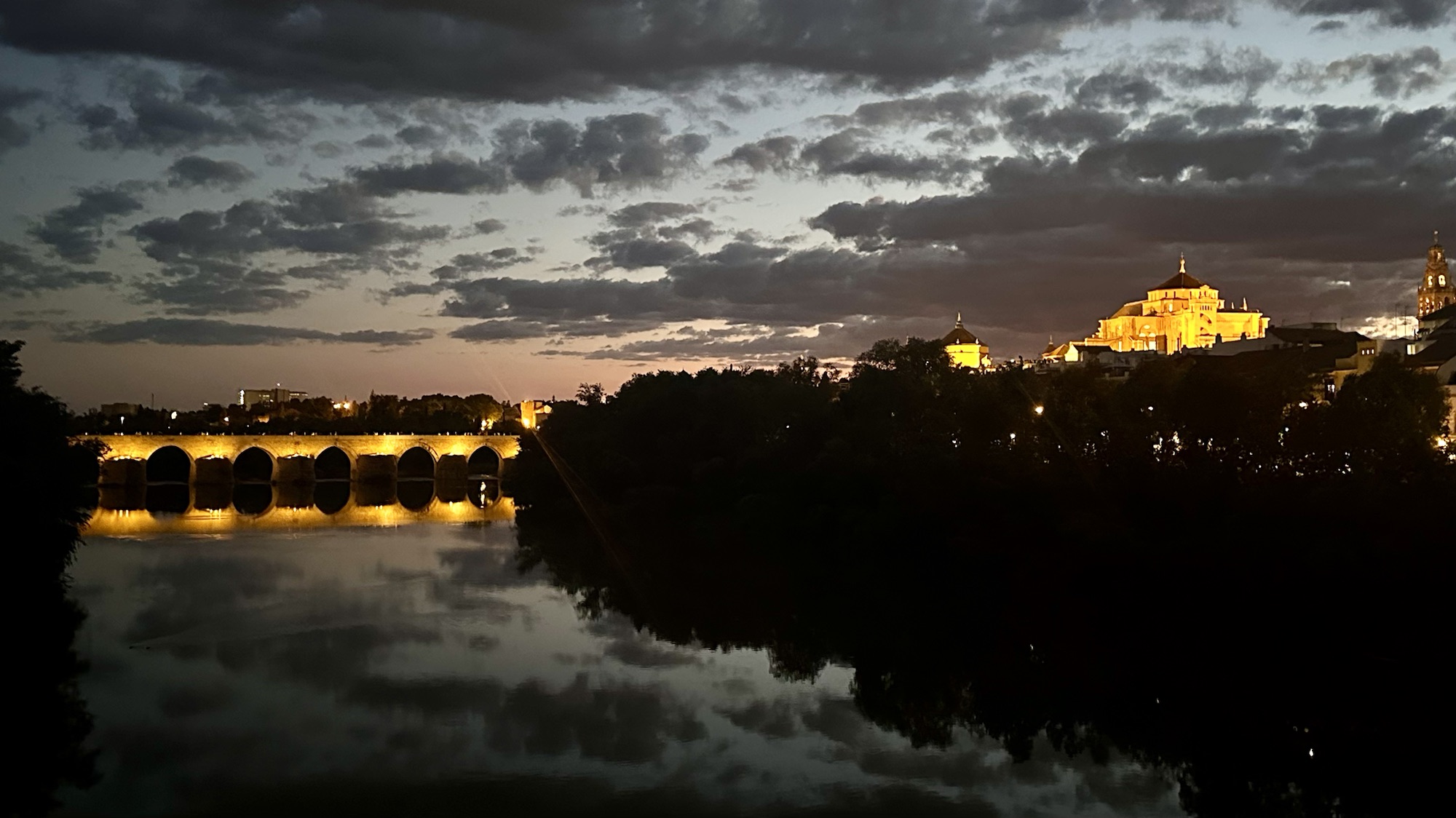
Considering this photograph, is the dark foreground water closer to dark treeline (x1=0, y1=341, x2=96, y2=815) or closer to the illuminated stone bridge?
dark treeline (x1=0, y1=341, x2=96, y2=815)

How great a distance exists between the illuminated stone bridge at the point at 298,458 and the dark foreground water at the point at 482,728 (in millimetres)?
42423

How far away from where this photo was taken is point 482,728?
45.6 ft

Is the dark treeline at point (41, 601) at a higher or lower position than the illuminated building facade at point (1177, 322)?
lower

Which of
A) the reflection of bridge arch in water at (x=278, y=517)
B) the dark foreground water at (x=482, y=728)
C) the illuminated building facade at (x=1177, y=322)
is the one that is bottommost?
the dark foreground water at (x=482, y=728)

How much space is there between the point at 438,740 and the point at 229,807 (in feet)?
8.15

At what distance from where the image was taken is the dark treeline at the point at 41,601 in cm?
1229

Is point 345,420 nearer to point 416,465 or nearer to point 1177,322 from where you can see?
point 416,465

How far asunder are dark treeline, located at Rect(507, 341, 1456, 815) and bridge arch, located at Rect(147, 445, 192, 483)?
42.5m

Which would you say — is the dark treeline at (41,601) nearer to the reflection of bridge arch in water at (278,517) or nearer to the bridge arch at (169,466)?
the reflection of bridge arch in water at (278,517)

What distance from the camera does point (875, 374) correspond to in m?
34.2

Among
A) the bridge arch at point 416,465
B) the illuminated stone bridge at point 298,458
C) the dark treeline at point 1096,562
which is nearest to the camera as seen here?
the dark treeline at point 1096,562

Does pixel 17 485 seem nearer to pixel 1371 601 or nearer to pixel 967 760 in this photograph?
pixel 967 760

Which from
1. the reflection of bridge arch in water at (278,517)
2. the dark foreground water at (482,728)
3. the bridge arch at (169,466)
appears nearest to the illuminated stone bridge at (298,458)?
the bridge arch at (169,466)

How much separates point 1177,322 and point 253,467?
58.4 metres
